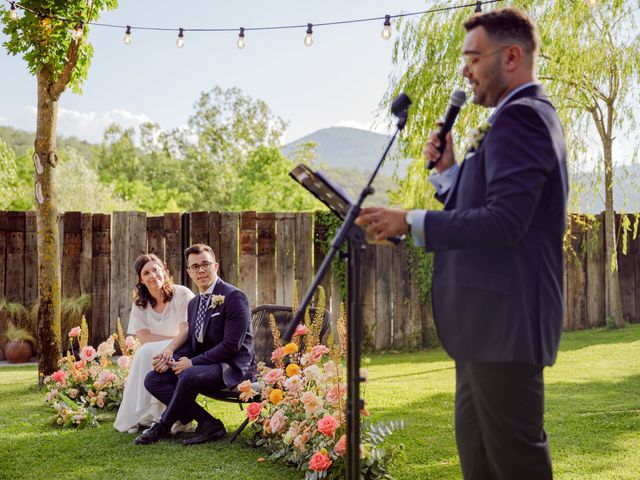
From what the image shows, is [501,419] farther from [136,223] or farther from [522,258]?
[136,223]

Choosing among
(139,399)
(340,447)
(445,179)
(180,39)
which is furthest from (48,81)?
(445,179)

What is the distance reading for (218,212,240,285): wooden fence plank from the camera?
9586 millimetres

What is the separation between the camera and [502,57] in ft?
7.06

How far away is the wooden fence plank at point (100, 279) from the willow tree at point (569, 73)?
3944 millimetres

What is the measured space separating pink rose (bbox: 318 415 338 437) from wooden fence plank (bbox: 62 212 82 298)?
6.29 m

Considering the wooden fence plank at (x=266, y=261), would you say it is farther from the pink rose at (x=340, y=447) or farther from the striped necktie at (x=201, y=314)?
the pink rose at (x=340, y=447)

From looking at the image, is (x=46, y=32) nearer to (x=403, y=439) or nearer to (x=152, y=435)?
(x=152, y=435)

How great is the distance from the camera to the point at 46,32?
23.4ft

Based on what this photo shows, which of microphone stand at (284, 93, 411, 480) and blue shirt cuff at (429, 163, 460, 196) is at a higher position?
blue shirt cuff at (429, 163, 460, 196)

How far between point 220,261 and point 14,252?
2.57m

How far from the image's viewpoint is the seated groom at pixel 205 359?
4.99 meters

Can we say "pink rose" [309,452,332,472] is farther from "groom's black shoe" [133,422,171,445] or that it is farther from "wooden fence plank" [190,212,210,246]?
"wooden fence plank" [190,212,210,246]

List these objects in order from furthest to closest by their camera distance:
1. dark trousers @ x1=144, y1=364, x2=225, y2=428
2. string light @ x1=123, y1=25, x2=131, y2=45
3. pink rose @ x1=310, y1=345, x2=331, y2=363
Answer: string light @ x1=123, y1=25, x2=131, y2=45
dark trousers @ x1=144, y1=364, x2=225, y2=428
pink rose @ x1=310, y1=345, x2=331, y2=363

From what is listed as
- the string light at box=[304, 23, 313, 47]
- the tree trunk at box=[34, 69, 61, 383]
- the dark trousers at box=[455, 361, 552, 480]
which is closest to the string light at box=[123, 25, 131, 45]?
the tree trunk at box=[34, 69, 61, 383]
